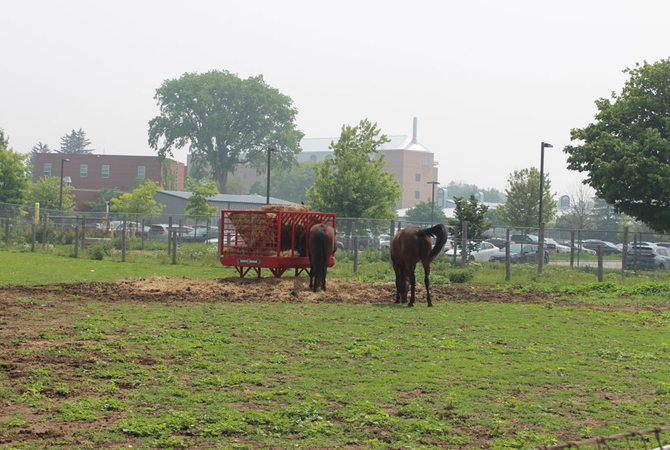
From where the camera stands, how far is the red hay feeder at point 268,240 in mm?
18708

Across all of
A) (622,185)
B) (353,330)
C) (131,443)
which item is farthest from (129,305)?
(622,185)

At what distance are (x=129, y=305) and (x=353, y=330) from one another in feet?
17.4

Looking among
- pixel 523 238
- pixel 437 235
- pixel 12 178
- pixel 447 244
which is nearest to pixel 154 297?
pixel 437 235

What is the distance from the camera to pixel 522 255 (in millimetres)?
30328

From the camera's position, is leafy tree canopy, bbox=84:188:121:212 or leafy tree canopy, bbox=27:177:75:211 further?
leafy tree canopy, bbox=84:188:121:212

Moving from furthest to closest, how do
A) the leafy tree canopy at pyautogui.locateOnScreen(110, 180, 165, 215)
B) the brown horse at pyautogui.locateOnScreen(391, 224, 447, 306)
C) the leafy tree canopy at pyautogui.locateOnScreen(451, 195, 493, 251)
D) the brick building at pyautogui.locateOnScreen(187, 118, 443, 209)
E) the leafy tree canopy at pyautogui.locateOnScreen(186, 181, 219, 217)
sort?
the brick building at pyautogui.locateOnScreen(187, 118, 443, 209), the leafy tree canopy at pyautogui.locateOnScreen(110, 180, 165, 215), the leafy tree canopy at pyautogui.locateOnScreen(186, 181, 219, 217), the leafy tree canopy at pyautogui.locateOnScreen(451, 195, 493, 251), the brown horse at pyautogui.locateOnScreen(391, 224, 447, 306)

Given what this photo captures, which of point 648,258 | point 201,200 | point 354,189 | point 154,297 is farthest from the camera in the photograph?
point 201,200

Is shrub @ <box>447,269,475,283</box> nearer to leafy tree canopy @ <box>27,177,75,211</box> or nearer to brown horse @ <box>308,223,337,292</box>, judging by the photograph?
brown horse @ <box>308,223,337,292</box>

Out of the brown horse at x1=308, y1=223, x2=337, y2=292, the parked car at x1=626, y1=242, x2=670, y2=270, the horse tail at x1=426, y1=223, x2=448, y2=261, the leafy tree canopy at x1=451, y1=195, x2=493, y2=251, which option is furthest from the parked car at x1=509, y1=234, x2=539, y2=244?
the horse tail at x1=426, y1=223, x2=448, y2=261

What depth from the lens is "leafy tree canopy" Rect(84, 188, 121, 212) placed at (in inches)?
3693

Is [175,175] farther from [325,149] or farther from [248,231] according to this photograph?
[248,231]

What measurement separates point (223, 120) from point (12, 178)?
5489 centimetres

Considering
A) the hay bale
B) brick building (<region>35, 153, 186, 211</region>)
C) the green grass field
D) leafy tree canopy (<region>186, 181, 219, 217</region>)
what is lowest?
the green grass field

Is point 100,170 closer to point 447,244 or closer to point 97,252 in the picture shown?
point 97,252
